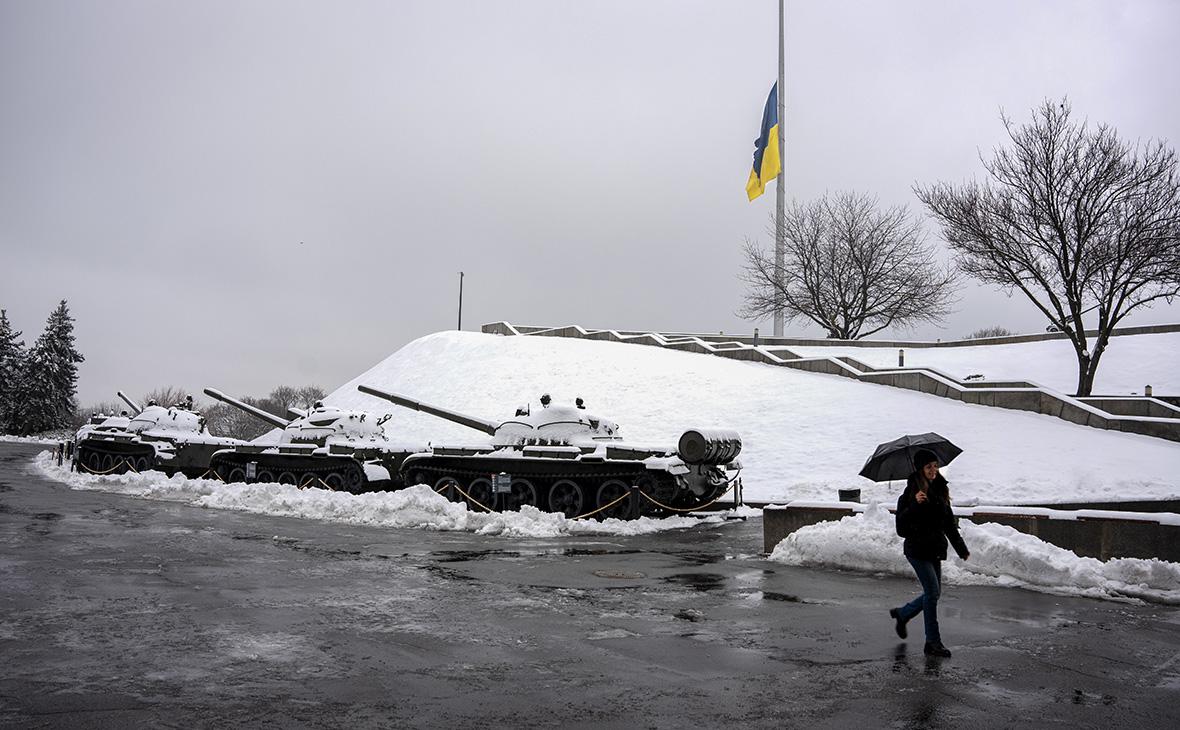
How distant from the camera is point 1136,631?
25.5ft

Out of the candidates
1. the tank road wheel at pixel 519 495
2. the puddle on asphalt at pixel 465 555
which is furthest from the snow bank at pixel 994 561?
the tank road wheel at pixel 519 495

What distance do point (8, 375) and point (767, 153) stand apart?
184 ft

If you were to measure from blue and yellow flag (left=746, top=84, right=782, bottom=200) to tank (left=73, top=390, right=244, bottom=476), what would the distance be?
89.1 ft

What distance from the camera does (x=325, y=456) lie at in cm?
2089

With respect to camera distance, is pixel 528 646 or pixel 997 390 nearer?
pixel 528 646

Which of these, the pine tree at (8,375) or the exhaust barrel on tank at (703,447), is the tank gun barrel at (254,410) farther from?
the pine tree at (8,375)

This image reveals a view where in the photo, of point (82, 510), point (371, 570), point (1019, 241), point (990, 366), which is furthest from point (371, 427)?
point (990, 366)

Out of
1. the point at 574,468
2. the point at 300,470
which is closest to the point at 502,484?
the point at 574,468

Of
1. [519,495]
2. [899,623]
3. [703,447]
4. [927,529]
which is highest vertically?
[703,447]

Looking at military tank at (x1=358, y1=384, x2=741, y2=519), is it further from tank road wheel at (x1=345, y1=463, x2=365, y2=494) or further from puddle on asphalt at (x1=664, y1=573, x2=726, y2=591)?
puddle on asphalt at (x1=664, y1=573, x2=726, y2=591)

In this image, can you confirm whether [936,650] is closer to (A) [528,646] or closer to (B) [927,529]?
(B) [927,529]

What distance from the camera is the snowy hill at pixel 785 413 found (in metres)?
19.7

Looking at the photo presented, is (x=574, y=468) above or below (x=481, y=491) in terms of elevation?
above

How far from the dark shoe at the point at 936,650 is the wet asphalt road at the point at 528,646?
12cm
